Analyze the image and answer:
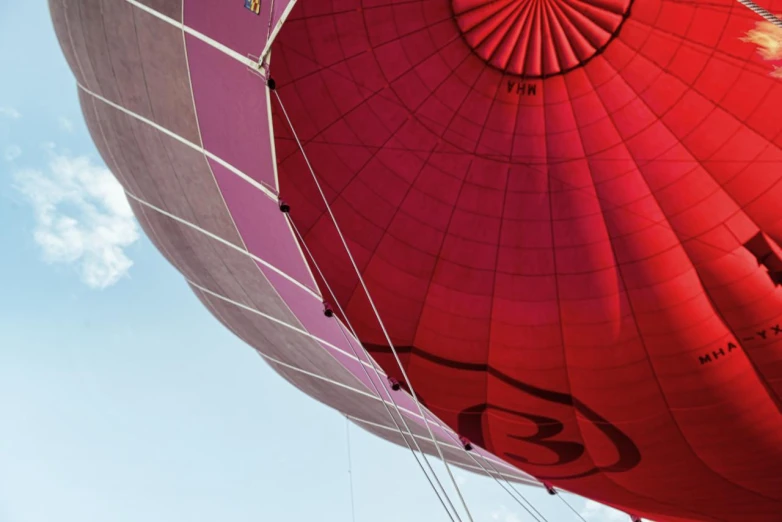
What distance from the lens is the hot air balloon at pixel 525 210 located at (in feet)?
24.8

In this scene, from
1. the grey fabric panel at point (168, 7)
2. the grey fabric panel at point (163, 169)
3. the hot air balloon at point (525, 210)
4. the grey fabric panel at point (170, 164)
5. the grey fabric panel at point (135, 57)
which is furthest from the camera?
the grey fabric panel at point (163, 169)

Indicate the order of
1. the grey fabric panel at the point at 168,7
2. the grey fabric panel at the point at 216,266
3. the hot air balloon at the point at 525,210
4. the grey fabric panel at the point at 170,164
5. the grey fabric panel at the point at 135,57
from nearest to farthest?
the grey fabric panel at the point at 168,7, the grey fabric panel at the point at 135,57, the grey fabric panel at the point at 170,164, the hot air balloon at the point at 525,210, the grey fabric panel at the point at 216,266

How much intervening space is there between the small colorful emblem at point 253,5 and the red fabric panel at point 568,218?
4.21ft

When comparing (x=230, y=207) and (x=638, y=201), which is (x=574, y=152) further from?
(x=230, y=207)

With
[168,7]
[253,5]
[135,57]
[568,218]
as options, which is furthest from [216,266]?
[568,218]

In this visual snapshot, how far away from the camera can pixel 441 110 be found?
8008 mm

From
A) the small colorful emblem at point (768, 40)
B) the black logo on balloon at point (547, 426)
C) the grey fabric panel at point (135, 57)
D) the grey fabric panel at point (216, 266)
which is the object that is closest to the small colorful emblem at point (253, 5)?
the grey fabric panel at point (135, 57)

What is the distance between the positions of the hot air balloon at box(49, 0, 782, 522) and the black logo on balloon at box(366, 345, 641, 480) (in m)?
0.03

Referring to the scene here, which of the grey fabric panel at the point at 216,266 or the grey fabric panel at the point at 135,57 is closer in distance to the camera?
the grey fabric panel at the point at 135,57

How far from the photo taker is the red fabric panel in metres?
7.64

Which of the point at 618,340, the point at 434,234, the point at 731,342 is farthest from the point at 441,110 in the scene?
the point at 731,342

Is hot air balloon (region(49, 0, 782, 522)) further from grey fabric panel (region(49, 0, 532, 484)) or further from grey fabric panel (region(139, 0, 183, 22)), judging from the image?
grey fabric panel (region(139, 0, 183, 22))

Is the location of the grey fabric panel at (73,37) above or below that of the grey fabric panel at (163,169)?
above

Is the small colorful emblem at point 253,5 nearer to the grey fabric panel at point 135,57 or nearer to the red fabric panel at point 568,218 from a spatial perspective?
the grey fabric panel at point 135,57
